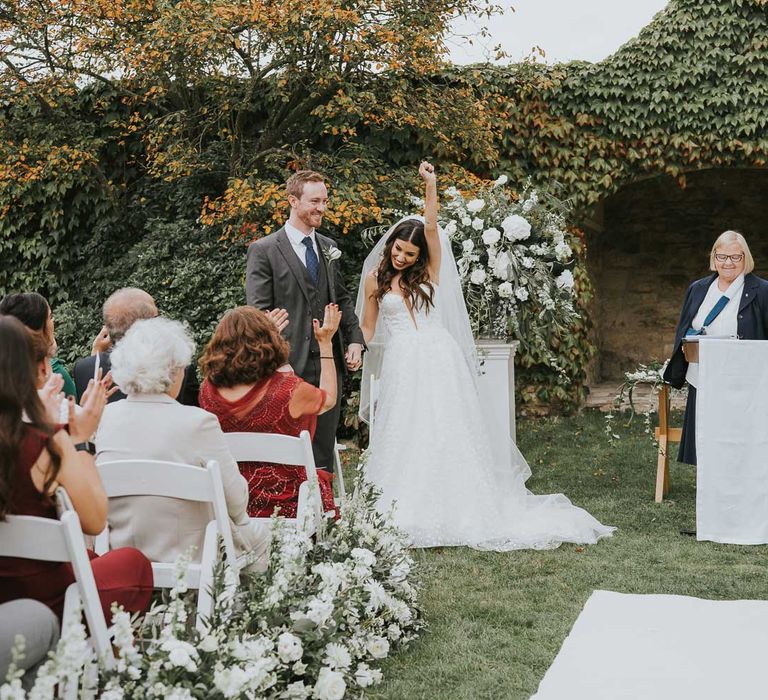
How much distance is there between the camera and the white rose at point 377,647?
3.13 m

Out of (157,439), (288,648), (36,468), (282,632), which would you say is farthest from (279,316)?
(36,468)

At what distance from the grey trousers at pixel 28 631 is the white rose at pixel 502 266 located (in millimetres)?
4572

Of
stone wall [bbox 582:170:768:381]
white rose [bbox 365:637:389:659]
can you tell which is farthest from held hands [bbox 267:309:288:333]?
stone wall [bbox 582:170:768:381]

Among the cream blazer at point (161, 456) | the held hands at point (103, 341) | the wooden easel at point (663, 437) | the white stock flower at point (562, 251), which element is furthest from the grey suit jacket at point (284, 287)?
the wooden easel at point (663, 437)

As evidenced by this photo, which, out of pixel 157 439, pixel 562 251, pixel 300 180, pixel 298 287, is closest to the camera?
pixel 157 439

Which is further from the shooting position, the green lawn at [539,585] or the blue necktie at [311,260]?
the blue necktie at [311,260]

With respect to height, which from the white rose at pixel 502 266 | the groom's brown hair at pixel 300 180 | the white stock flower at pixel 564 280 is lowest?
the white stock flower at pixel 564 280

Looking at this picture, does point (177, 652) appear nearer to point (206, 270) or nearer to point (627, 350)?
point (206, 270)

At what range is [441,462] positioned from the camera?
518 cm

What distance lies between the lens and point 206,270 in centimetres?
876

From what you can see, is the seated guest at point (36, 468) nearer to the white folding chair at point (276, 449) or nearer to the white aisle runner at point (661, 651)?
the white folding chair at point (276, 449)

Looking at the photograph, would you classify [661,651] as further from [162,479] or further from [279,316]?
[279,316]

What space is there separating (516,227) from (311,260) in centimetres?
190

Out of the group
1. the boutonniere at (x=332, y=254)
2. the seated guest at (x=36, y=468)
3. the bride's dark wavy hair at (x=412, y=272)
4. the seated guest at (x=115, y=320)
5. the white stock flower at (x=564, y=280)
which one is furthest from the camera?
the white stock flower at (x=564, y=280)
